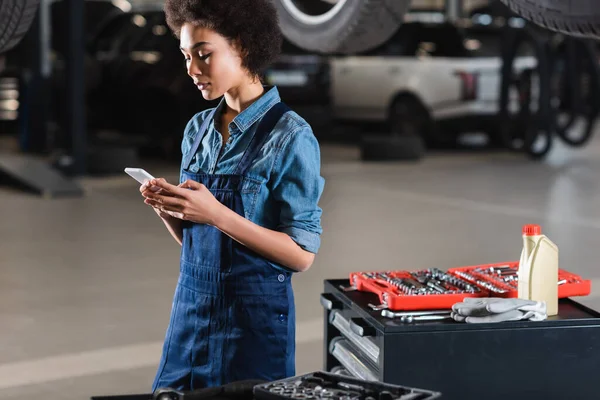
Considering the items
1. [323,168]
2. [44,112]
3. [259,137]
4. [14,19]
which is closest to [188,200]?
[259,137]

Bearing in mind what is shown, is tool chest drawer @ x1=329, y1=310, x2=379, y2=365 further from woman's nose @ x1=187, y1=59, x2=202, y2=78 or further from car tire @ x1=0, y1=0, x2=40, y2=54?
car tire @ x1=0, y1=0, x2=40, y2=54

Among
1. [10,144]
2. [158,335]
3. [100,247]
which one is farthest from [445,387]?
[10,144]

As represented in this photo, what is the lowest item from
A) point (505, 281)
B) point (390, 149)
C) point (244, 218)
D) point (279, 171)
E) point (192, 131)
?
point (505, 281)

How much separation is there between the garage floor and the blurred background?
2 centimetres

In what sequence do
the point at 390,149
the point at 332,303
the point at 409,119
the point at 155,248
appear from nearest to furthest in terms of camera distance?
the point at 332,303 < the point at 155,248 < the point at 390,149 < the point at 409,119

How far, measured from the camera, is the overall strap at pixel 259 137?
222 cm

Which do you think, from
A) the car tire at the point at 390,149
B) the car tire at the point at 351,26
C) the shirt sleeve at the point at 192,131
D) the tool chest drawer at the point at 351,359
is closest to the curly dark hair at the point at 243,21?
the shirt sleeve at the point at 192,131

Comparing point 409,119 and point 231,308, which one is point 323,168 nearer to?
point 409,119

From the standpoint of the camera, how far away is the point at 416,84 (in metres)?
11.2

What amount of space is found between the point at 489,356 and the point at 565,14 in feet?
3.09

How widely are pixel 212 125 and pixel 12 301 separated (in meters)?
2.76

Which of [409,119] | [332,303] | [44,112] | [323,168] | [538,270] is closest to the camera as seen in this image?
[538,270]

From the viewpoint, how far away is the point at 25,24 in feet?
10.5

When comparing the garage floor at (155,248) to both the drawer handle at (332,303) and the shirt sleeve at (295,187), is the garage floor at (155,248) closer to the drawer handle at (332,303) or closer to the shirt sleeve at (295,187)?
the drawer handle at (332,303)
